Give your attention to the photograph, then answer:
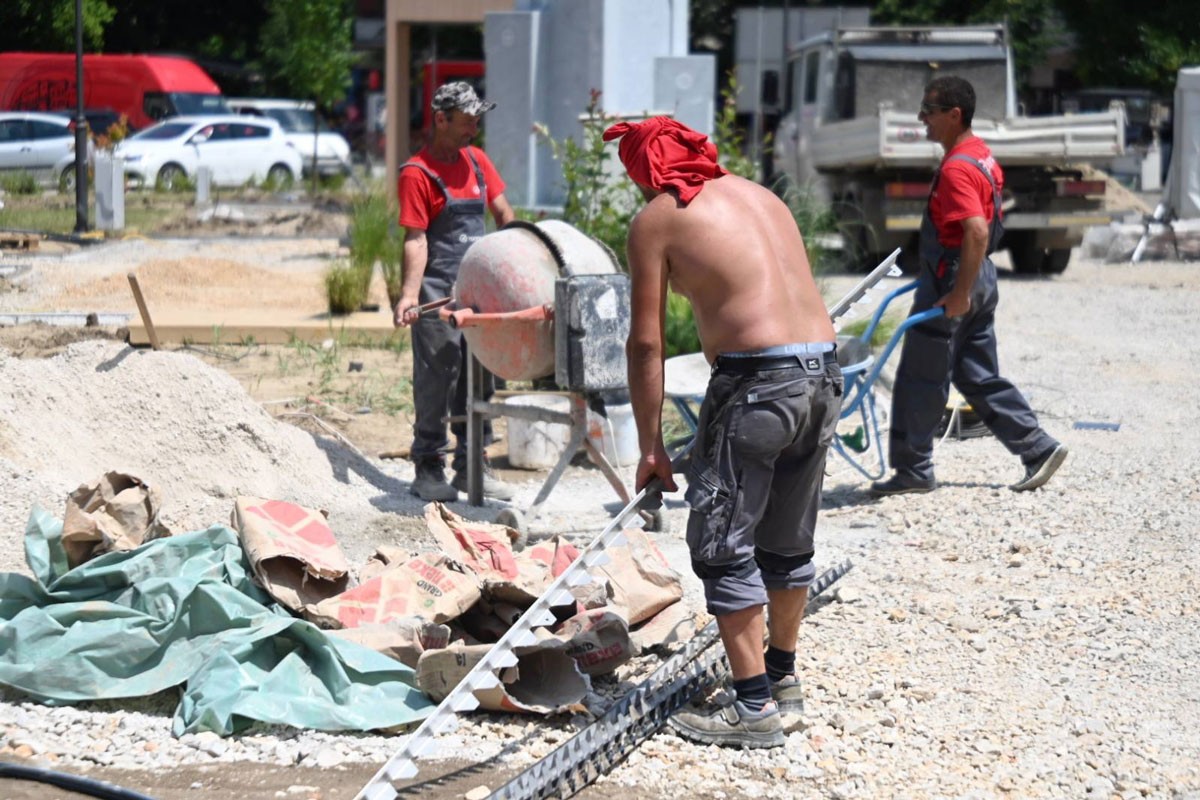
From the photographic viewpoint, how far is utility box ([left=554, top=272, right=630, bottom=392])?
608cm

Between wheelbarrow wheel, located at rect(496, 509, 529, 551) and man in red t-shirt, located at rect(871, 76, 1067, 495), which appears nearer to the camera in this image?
wheelbarrow wheel, located at rect(496, 509, 529, 551)

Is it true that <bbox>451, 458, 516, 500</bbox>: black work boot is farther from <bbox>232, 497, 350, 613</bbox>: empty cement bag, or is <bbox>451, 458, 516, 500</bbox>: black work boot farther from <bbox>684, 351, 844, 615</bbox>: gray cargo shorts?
<bbox>684, 351, 844, 615</bbox>: gray cargo shorts

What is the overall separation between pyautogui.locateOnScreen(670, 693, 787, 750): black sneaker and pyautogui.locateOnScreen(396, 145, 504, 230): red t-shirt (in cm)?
324

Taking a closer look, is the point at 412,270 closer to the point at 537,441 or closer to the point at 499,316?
the point at 499,316

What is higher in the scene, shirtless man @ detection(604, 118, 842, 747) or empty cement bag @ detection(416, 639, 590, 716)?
shirtless man @ detection(604, 118, 842, 747)

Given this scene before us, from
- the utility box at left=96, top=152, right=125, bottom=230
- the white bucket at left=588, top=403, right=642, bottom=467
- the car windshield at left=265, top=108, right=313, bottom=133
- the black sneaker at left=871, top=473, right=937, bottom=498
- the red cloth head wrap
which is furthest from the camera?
the car windshield at left=265, top=108, right=313, bottom=133

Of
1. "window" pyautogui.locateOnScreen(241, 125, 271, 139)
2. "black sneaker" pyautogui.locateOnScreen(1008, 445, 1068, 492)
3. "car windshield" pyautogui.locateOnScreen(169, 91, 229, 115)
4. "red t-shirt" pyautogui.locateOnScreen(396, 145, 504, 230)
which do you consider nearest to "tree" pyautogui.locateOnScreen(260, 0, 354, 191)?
"window" pyautogui.locateOnScreen(241, 125, 271, 139)

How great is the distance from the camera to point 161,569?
4.81 m

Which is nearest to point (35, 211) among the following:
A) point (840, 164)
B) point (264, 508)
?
point (840, 164)

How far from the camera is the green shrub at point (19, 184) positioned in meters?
22.5

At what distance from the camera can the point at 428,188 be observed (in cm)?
682

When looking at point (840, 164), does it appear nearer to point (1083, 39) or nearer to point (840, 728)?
point (840, 728)

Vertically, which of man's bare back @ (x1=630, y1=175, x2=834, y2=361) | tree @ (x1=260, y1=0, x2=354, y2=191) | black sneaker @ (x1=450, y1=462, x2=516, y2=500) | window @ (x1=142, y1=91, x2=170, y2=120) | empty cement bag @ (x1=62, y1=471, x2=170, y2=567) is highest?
tree @ (x1=260, y1=0, x2=354, y2=191)

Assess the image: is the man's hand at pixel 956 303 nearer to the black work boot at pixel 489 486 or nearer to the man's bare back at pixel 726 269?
the black work boot at pixel 489 486
